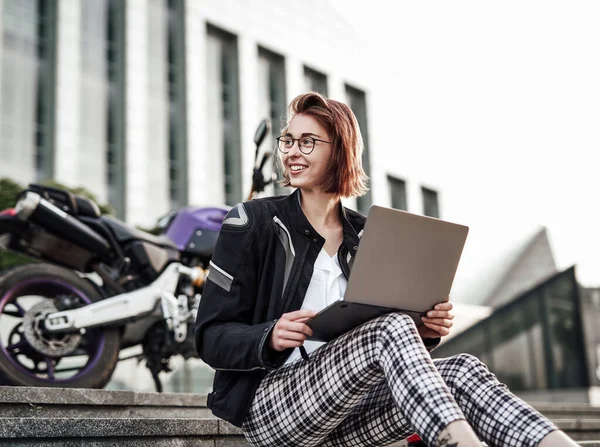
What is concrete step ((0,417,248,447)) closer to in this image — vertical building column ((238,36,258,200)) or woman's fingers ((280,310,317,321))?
woman's fingers ((280,310,317,321))

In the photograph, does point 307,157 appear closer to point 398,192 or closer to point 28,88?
point 28,88

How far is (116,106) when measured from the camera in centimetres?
1652

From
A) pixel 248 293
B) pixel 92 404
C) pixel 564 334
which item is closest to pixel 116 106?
pixel 564 334

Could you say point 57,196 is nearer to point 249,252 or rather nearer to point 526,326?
point 249,252

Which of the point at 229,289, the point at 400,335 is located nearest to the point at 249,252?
the point at 229,289

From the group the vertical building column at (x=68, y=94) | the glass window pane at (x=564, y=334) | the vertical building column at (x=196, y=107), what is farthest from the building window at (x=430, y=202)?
the glass window pane at (x=564, y=334)

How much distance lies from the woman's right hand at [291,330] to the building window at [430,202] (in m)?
24.8

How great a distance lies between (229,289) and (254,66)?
60.9 ft

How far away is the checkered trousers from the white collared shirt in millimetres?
195

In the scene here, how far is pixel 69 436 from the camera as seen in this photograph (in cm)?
218

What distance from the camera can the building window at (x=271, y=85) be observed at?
20.3m

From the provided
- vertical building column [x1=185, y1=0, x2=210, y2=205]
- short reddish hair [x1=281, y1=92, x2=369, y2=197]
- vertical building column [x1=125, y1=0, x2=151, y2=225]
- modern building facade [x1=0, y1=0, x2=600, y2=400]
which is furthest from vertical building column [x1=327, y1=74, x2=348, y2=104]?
short reddish hair [x1=281, y1=92, x2=369, y2=197]

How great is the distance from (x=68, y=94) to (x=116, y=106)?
1297 millimetres

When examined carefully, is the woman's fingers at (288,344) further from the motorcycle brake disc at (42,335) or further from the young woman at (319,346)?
the motorcycle brake disc at (42,335)
